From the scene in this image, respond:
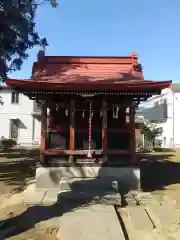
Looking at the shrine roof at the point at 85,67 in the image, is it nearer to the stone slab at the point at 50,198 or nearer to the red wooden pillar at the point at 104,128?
the red wooden pillar at the point at 104,128

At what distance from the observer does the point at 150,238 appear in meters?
6.45

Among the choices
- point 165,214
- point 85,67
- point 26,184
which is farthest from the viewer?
point 85,67

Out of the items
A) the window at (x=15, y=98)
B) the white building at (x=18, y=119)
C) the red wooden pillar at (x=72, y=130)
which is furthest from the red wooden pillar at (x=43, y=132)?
the window at (x=15, y=98)

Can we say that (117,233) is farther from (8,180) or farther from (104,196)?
(8,180)

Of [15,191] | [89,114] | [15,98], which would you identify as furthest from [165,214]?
[15,98]

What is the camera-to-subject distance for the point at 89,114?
12.0 meters

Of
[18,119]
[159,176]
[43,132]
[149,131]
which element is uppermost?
[18,119]

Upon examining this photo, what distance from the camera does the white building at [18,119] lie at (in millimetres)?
32719

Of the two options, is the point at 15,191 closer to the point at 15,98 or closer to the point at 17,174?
the point at 17,174

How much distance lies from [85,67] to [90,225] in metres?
7.99

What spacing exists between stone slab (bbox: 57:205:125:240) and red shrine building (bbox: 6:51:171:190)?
3344 millimetres

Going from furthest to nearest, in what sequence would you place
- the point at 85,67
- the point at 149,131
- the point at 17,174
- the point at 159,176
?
the point at 149,131, the point at 17,174, the point at 159,176, the point at 85,67

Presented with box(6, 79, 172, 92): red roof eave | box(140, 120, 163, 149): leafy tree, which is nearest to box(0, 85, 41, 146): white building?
box(140, 120, 163, 149): leafy tree

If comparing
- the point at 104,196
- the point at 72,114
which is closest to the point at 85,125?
the point at 72,114
